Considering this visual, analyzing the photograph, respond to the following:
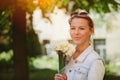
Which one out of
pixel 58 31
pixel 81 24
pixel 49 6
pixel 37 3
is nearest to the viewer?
pixel 81 24

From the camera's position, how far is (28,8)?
849 cm

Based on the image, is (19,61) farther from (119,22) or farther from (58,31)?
(119,22)

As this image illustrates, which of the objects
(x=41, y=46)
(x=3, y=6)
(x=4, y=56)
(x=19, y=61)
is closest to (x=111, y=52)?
(x=41, y=46)

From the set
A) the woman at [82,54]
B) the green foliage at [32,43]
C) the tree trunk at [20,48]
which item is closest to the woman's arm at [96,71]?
the woman at [82,54]

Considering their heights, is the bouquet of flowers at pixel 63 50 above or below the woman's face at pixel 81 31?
below

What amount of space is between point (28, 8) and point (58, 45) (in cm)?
458

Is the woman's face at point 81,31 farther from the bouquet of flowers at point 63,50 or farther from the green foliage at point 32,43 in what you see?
the green foliage at point 32,43

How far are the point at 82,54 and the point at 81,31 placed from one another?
0.62 ft

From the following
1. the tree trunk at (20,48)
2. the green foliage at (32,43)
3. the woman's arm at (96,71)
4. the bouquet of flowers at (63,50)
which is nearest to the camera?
the woman's arm at (96,71)

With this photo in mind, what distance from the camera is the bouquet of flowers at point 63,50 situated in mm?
3888

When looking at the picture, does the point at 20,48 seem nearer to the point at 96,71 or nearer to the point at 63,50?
the point at 63,50

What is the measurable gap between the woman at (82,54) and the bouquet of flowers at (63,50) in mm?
74

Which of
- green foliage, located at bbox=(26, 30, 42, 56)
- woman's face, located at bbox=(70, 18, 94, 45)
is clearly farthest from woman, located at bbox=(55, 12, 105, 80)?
green foliage, located at bbox=(26, 30, 42, 56)

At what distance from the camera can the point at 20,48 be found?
10312mm
